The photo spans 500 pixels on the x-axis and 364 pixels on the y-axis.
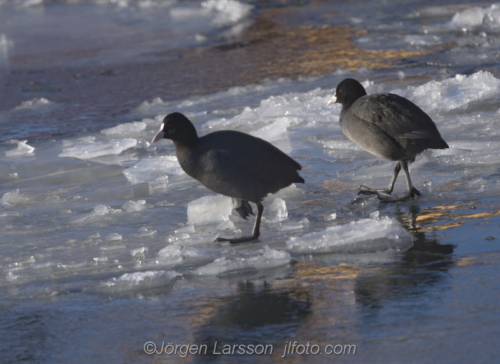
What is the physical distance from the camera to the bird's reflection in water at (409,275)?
358 centimetres

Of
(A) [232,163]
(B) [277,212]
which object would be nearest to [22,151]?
(B) [277,212]

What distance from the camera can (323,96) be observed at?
9.00m

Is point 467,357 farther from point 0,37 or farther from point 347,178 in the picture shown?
point 0,37

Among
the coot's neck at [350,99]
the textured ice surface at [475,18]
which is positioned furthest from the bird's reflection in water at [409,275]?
the textured ice surface at [475,18]

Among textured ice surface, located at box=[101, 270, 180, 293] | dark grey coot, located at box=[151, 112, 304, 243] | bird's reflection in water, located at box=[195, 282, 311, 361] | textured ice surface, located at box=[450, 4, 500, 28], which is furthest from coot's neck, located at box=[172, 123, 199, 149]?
textured ice surface, located at box=[450, 4, 500, 28]

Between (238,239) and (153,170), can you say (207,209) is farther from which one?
(153,170)

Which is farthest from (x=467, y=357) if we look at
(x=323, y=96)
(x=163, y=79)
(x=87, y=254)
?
(x=163, y=79)

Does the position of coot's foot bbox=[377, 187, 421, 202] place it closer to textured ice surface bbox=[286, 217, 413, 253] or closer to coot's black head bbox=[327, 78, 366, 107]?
textured ice surface bbox=[286, 217, 413, 253]

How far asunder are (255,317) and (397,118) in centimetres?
241

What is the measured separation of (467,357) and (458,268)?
1009 mm

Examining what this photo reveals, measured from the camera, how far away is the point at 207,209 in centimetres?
518

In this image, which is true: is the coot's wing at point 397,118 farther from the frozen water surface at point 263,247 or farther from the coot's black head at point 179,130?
the coot's black head at point 179,130

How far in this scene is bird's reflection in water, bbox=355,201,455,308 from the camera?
3.58 meters

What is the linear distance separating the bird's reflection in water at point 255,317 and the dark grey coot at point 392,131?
1.83 metres
